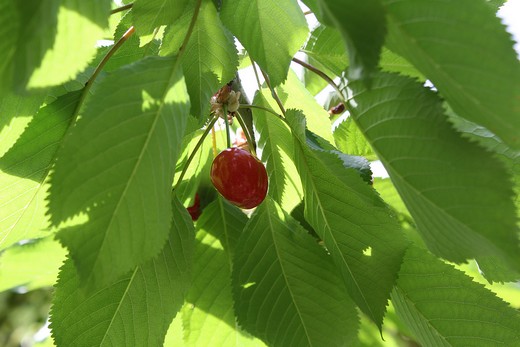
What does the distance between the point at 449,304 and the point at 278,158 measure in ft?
1.22

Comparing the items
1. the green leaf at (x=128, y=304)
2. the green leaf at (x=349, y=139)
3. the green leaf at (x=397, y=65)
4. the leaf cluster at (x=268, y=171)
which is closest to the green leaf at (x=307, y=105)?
the leaf cluster at (x=268, y=171)

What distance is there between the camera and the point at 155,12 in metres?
0.83

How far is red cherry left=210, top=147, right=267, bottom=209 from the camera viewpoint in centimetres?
96

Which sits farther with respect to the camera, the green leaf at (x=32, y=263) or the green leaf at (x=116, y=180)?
the green leaf at (x=32, y=263)

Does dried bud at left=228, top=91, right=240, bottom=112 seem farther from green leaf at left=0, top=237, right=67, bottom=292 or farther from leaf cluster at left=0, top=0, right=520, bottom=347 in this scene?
green leaf at left=0, top=237, right=67, bottom=292

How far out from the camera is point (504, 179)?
0.60m

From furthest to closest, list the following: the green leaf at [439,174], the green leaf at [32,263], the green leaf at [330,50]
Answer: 1. the green leaf at [32,263]
2. the green leaf at [330,50]
3. the green leaf at [439,174]

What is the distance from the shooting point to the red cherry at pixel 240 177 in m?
0.96

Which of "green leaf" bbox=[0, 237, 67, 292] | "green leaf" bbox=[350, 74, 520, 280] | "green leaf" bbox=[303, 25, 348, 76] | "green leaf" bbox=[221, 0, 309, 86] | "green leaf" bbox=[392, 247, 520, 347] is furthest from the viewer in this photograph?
"green leaf" bbox=[0, 237, 67, 292]

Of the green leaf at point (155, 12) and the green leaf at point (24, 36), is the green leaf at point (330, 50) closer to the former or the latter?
the green leaf at point (155, 12)

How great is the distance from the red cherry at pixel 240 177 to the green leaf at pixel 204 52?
0.13m

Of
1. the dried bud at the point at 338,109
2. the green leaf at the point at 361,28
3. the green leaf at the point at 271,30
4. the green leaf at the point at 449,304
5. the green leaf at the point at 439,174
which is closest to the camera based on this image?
the green leaf at the point at 361,28

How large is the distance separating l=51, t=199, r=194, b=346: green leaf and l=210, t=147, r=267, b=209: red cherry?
4.4 inches

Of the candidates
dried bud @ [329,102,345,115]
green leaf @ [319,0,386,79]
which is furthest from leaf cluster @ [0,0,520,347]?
dried bud @ [329,102,345,115]
